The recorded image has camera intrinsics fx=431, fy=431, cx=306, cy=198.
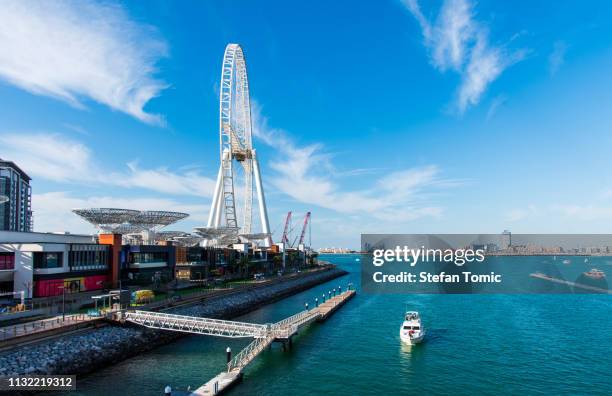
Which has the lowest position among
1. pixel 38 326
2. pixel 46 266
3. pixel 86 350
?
pixel 86 350

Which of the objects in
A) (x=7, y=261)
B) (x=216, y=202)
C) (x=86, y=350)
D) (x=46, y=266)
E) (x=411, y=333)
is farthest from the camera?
(x=216, y=202)

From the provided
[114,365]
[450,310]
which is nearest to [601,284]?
[450,310]

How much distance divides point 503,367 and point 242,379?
25782 millimetres

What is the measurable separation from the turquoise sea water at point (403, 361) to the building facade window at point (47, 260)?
852 inches

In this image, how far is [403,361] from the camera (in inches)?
1766

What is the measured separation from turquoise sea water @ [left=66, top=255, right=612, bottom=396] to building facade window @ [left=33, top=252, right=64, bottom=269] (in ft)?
71.0

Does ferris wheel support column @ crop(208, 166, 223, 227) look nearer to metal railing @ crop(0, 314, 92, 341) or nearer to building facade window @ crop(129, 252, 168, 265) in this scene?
building facade window @ crop(129, 252, 168, 265)

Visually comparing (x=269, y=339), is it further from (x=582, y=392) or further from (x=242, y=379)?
(x=582, y=392)

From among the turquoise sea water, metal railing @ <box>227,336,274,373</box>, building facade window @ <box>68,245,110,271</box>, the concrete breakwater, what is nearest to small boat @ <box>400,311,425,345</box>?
the turquoise sea water

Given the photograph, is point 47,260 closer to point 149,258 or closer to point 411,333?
point 149,258

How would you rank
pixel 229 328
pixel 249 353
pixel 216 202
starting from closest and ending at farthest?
1. pixel 249 353
2. pixel 229 328
3. pixel 216 202

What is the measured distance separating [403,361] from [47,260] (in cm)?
4684

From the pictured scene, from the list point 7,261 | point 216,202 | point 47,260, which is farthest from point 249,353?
point 216,202

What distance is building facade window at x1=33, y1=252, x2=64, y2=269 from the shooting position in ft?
183
